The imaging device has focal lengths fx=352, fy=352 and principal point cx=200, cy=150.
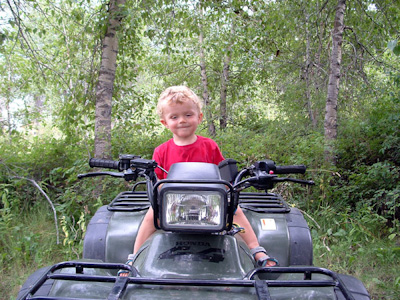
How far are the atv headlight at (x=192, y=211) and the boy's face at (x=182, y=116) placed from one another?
1.02m

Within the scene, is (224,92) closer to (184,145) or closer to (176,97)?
(184,145)

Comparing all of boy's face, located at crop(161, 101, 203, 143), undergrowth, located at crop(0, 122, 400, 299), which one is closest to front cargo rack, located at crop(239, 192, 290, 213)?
boy's face, located at crop(161, 101, 203, 143)

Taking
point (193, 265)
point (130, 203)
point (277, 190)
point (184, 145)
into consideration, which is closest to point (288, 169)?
point (193, 265)

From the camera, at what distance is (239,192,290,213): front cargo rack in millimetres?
2824

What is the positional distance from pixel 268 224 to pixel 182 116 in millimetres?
1048

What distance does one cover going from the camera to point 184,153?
9.21 feet

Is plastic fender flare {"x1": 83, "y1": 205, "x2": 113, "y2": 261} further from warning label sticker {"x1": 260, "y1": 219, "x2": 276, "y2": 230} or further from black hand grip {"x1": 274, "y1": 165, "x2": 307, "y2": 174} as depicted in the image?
black hand grip {"x1": 274, "y1": 165, "x2": 307, "y2": 174}

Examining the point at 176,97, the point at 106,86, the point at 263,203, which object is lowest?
the point at 263,203

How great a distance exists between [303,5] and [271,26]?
0.81 metres

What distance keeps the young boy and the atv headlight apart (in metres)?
0.69

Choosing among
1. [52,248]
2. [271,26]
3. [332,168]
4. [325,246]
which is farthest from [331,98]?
[52,248]

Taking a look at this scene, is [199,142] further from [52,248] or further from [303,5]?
[303,5]

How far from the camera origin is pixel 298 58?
8.43m

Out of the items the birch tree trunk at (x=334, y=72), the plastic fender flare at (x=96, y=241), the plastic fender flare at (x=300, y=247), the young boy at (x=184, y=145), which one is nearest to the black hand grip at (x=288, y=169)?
the young boy at (x=184, y=145)
